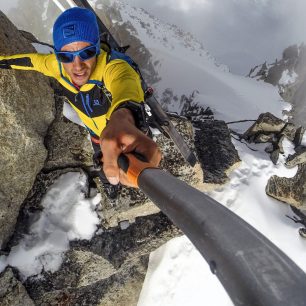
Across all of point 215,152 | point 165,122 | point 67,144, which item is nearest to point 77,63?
point 165,122

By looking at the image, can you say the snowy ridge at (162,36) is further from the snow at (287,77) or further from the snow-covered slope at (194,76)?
the snow at (287,77)

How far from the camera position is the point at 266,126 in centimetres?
1128

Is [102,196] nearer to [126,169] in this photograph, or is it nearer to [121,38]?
[126,169]

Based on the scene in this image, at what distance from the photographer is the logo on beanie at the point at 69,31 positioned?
12.8 ft

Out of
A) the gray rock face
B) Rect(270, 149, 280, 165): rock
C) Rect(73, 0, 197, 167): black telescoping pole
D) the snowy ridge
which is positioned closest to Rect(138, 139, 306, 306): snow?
Rect(270, 149, 280, 165): rock

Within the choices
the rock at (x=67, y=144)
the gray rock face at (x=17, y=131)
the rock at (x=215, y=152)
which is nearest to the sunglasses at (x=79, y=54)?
the gray rock face at (x=17, y=131)

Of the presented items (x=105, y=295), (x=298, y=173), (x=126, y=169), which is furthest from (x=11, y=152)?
(x=298, y=173)

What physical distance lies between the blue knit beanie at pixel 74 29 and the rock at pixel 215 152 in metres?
5.31

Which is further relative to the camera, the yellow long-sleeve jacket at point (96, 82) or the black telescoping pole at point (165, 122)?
the black telescoping pole at point (165, 122)

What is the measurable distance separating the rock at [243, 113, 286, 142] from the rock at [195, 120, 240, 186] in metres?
1.64

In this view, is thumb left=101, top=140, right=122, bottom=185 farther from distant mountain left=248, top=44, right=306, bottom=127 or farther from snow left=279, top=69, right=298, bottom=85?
snow left=279, top=69, right=298, bottom=85

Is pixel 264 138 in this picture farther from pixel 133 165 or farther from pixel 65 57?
pixel 133 165

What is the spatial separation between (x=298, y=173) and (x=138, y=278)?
5.61m

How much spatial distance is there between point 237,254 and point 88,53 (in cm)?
337
